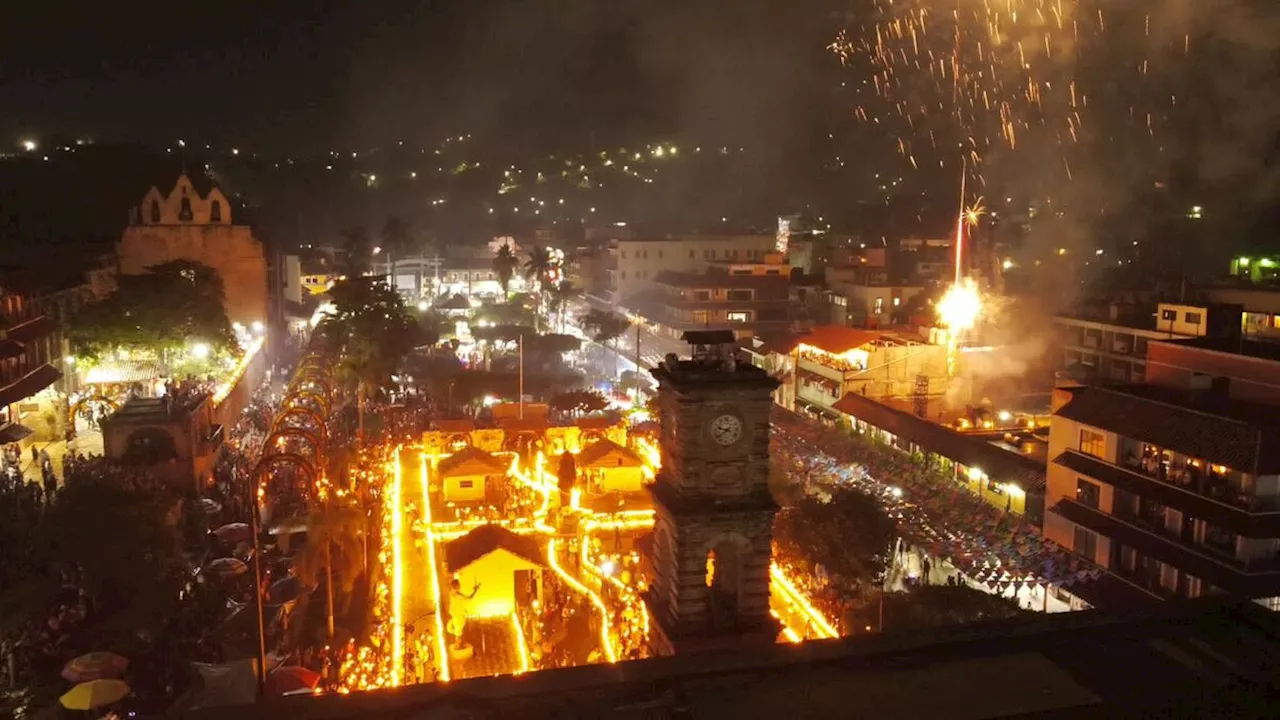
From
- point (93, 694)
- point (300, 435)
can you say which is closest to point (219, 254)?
point (300, 435)

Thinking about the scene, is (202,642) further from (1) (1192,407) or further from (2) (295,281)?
(2) (295,281)

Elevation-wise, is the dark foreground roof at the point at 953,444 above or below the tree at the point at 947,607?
above

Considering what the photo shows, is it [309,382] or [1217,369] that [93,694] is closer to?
[309,382]

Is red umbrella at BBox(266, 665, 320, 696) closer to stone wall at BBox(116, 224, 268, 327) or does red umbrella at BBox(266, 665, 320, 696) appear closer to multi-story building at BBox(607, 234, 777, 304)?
stone wall at BBox(116, 224, 268, 327)

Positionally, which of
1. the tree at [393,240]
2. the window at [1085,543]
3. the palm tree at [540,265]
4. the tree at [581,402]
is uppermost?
the tree at [393,240]

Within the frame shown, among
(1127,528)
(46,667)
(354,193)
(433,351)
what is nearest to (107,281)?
(433,351)

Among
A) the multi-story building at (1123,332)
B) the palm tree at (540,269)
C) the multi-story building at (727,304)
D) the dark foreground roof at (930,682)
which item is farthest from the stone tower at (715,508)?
the palm tree at (540,269)

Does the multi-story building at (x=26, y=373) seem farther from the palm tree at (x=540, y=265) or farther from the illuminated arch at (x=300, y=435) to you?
the palm tree at (x=540, y=265)
